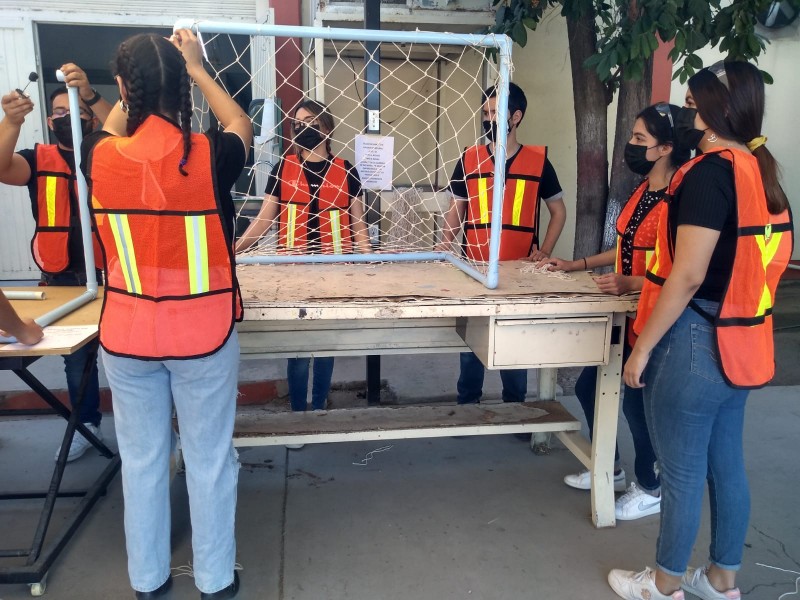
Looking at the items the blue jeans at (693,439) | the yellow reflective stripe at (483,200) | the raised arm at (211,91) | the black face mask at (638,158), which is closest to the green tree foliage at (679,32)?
the yellow reflective stripe at (483,200)

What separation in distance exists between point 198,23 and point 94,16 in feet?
11.9

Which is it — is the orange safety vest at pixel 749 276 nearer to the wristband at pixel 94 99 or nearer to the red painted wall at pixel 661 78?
the wristband at pixel 94 99

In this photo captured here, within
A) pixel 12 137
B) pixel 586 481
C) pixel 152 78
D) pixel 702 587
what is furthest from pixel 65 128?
pixel 702 587

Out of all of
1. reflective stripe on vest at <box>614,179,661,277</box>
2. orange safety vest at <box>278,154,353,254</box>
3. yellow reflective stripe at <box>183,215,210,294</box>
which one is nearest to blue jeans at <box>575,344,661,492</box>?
reflective stripe on vest at <box>614,179,661,277</box>

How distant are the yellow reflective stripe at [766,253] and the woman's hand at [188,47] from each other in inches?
61.4

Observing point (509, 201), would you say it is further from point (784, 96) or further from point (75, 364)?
point (784, 96)

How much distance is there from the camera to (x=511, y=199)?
3027 mm

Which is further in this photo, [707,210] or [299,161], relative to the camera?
[299,161]

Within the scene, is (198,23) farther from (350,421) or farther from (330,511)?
(330,511)

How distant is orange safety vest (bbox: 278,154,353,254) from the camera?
117 inches

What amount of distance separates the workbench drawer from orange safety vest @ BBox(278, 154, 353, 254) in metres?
1.08

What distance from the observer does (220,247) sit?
5.62 feet

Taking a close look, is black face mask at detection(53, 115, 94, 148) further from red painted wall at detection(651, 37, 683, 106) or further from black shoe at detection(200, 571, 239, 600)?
red painted wall at detection(651, 37, 683, 106)

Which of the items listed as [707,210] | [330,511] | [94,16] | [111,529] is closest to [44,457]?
[111,529]
